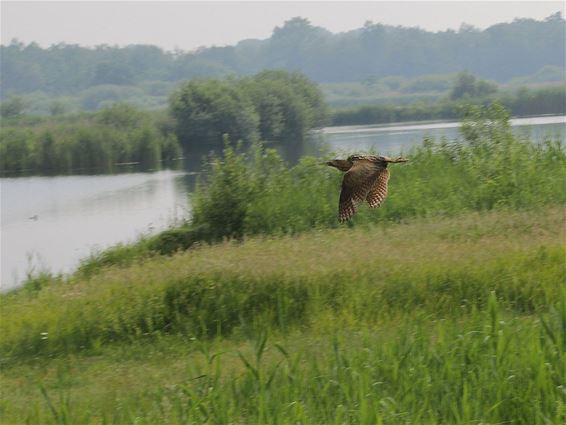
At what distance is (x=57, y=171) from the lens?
28906mm

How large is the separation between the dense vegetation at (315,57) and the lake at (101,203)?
34.4 ft

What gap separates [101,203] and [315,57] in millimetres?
26104

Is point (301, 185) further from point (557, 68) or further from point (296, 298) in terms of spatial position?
point (557, 68)

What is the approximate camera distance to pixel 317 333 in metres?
7.91

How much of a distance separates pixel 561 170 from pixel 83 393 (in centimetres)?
995

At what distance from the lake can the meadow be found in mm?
1400

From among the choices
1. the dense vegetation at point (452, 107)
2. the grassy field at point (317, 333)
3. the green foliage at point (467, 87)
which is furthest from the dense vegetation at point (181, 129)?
the grassy field at point (317, 333)

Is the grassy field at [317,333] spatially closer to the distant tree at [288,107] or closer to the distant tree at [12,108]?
the distant tree at [288,107]

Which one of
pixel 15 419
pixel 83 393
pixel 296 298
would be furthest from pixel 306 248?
pixel 15 419

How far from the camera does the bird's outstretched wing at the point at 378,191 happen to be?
289 cm

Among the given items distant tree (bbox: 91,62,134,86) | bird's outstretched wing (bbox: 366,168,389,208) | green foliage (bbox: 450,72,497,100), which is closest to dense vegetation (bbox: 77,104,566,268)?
green foliage (bbox: 450,72,497,100)

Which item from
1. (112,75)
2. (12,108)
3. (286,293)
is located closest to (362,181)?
(286,293)

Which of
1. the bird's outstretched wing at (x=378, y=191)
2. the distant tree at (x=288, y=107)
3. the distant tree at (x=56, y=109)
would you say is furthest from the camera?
the distant tree at (x=56, y=109)

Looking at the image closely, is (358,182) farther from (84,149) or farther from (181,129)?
(84,149)
